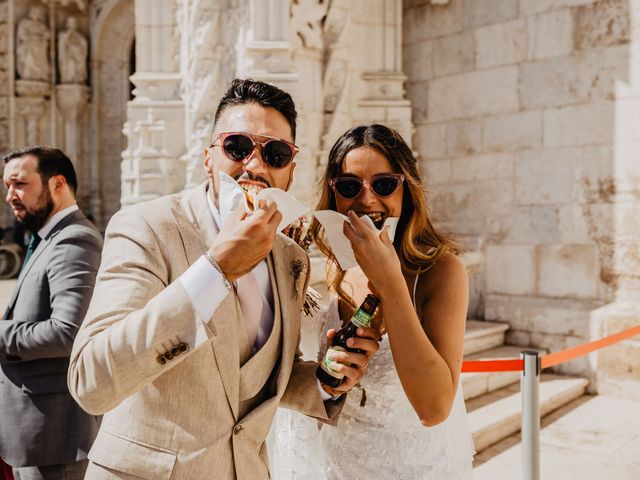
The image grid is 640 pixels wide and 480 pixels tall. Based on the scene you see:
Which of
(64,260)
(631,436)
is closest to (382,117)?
(631,436)

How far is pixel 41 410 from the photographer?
251cm

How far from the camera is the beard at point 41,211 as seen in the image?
273 centimetres

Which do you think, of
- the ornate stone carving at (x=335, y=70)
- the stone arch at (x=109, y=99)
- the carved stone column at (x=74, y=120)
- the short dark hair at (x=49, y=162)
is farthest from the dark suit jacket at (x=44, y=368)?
the carved stone column at (x=74, y=120)

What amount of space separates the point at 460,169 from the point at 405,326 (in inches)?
214

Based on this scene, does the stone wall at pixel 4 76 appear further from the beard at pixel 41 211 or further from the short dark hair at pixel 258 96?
the short dark hair at pixel 258 96

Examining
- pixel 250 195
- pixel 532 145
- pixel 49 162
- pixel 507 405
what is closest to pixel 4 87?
pixel 532 145

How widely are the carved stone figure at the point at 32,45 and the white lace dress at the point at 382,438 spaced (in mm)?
11899

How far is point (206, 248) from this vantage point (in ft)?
4.64

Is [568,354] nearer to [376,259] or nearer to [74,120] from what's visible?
[376,259]

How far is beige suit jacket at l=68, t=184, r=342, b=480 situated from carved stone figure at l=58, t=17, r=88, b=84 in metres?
12.0

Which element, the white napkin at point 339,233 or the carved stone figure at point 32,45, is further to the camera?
the carved stone figure at point 32,45

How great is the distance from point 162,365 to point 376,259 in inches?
21.5

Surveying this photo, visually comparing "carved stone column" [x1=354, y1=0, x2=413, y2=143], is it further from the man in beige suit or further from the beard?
the man in beige suit

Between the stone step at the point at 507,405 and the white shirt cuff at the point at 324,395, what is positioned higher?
the white shirt cuff at the point at 324,395
